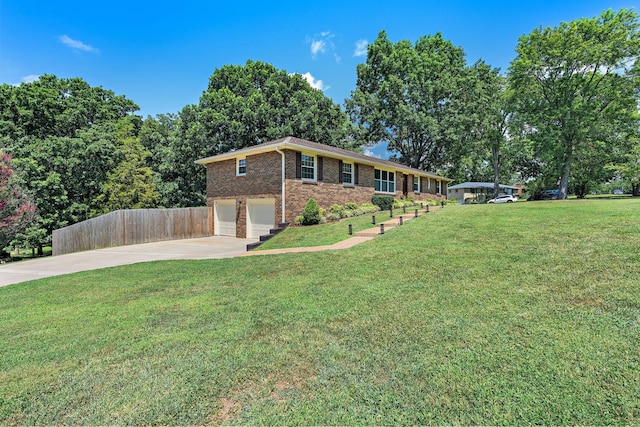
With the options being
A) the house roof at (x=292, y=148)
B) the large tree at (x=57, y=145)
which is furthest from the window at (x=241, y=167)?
the large tree at (x=57, y=145)

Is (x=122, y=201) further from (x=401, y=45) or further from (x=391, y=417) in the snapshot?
(x=401, y=45)

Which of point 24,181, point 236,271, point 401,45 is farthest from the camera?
point 401,45

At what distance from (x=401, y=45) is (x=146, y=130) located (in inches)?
1103

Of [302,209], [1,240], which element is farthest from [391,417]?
[1,240]

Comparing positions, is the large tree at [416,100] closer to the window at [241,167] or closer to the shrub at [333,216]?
the window at [241,167]

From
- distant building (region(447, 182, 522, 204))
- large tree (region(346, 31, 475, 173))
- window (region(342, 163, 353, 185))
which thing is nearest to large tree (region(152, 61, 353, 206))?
large tree (region(346, 31, 475, 173))

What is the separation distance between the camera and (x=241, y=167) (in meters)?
17.9

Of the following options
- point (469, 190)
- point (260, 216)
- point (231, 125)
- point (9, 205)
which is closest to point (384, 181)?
point (260, 216)

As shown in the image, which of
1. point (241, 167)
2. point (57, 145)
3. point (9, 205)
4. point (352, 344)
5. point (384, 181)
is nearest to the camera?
point (352, 344)

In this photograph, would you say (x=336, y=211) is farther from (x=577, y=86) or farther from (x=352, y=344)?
(x=577, y=86)

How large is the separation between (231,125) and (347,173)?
455 inches

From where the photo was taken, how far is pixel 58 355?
3627 millimetres

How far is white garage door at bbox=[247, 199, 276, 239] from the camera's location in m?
16.5

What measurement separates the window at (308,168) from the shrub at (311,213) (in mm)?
1783
